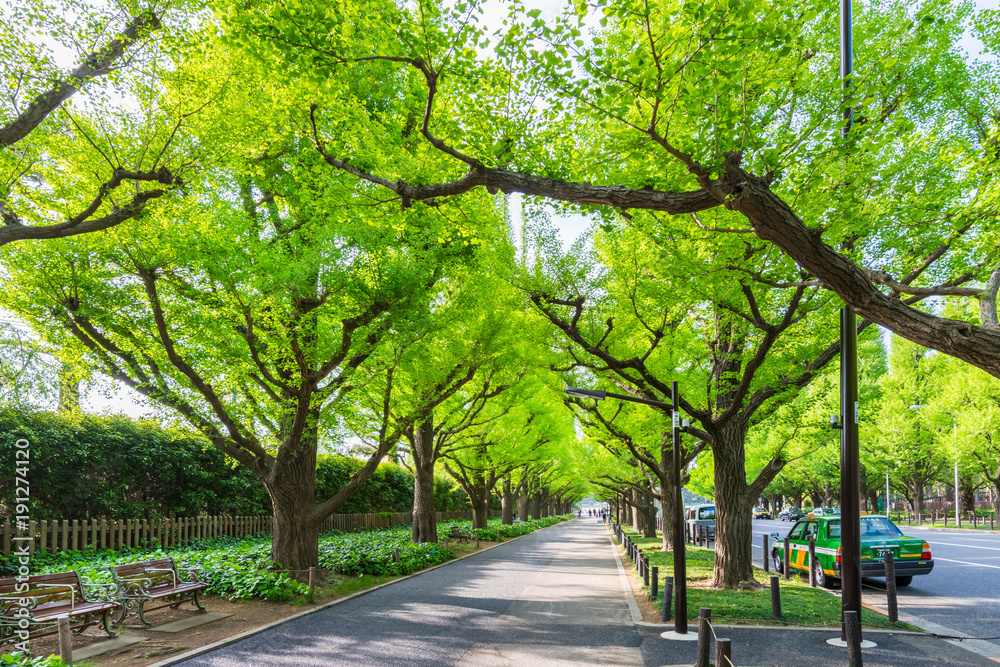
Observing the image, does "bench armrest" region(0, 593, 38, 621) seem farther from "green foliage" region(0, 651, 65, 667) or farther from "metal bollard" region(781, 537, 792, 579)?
"metal bollard" region(781, 537, 792, 579)

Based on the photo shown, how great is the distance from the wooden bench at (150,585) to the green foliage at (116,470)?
3.07 m

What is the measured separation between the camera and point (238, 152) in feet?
33.7

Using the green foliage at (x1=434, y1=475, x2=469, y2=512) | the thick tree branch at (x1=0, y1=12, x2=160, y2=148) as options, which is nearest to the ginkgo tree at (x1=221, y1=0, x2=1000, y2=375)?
the thick tree branch at (x1=0, y1=12, x2=160, y2=148)

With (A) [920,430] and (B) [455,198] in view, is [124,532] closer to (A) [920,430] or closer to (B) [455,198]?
(B) [455,198]

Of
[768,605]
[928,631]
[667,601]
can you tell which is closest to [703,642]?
[667,601]

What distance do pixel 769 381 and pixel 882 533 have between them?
15.3 feet

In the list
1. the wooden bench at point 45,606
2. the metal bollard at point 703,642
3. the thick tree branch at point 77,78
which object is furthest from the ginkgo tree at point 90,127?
the metal bollard at point 703,642

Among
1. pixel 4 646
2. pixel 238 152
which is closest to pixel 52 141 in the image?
pixel 238 152

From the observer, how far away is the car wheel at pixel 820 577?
13992 millimetres

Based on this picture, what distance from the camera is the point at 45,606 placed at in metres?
7.57

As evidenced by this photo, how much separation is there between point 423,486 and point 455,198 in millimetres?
14621

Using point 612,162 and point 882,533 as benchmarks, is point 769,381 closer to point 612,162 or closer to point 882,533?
point 882,533

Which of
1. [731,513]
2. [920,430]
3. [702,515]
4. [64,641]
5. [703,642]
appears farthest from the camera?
[920,430]

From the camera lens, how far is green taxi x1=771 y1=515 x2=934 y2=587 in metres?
12.9
